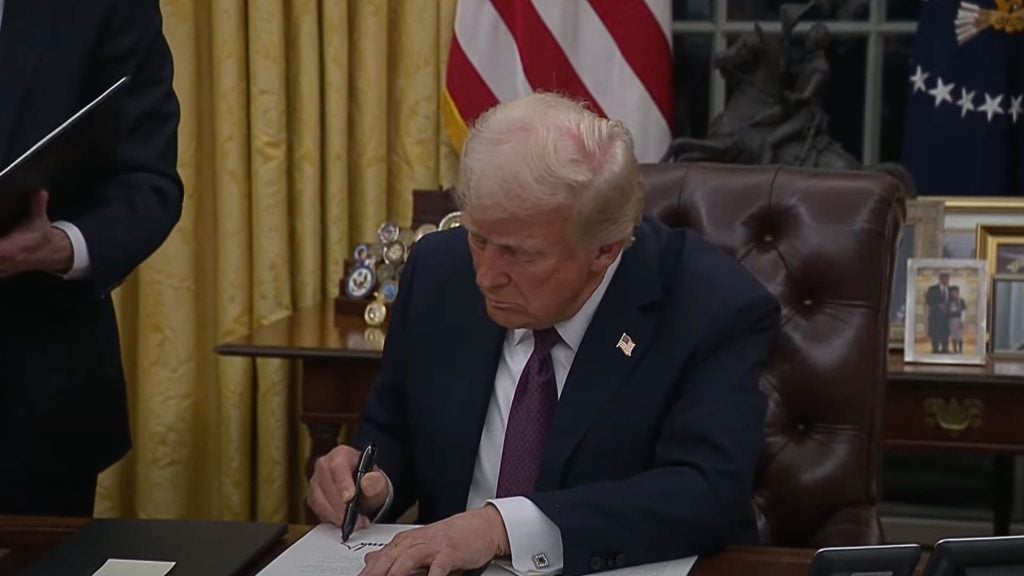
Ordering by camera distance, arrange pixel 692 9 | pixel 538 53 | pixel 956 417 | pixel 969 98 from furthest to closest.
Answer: pixel 692 9, pixel 538 53, pixel 969 98, pixel 956 417

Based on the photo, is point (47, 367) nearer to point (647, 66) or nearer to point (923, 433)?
point (923, 433)

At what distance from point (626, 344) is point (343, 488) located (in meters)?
0.39

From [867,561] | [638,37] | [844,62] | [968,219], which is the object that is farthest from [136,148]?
[844,62]

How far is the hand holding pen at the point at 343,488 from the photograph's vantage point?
172 centimetres

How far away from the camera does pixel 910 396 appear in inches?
110

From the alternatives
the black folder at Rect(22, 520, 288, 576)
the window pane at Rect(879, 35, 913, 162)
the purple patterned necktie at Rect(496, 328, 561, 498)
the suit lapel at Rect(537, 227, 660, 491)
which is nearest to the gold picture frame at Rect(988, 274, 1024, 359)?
the window pane at Rect(879, 35, 913, 162)

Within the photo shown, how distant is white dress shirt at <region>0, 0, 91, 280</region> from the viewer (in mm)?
1987

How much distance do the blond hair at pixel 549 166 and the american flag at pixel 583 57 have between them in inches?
69.2

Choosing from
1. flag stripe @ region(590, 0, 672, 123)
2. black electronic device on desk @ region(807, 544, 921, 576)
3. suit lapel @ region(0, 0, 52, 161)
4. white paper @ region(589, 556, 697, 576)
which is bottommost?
white paper @ region(589, 556, 697, 576)

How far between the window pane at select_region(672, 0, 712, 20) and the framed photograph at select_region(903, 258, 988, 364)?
1.10 metres

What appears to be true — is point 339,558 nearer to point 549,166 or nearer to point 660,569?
point 660,569

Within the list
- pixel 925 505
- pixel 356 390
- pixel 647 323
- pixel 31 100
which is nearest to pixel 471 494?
pixel 647 323

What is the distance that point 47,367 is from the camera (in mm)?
2078

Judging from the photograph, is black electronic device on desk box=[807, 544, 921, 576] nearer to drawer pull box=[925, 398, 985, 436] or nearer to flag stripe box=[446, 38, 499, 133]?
drawer pull box=[925, 398, 985, 436]
